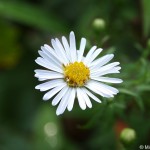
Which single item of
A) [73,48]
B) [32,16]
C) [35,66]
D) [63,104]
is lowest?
[63,104]

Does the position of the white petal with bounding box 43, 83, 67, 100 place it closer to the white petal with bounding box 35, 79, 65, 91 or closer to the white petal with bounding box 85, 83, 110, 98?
the white petal with bounding box 35, 79, 65, 91

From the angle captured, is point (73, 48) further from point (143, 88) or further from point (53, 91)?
point (143, 88)

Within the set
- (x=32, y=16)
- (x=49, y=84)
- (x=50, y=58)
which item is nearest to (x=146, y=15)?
(x=50, y=58)

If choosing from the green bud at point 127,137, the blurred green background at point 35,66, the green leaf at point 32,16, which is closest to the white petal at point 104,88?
the green bud at point 127,137

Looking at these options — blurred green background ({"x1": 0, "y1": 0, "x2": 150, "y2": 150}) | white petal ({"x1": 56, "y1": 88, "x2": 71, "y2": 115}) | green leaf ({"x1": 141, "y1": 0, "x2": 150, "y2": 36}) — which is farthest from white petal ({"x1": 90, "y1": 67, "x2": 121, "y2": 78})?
green leaf ({"x1": 141, "y1": 0, "x2": 150, "y2": 36})

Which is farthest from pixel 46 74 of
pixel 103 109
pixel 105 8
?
pixel 105 8

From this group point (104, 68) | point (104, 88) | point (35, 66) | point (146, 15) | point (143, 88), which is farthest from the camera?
point (35, 66)

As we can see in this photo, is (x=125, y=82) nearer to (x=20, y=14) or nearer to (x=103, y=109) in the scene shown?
(x=103, y=109)
